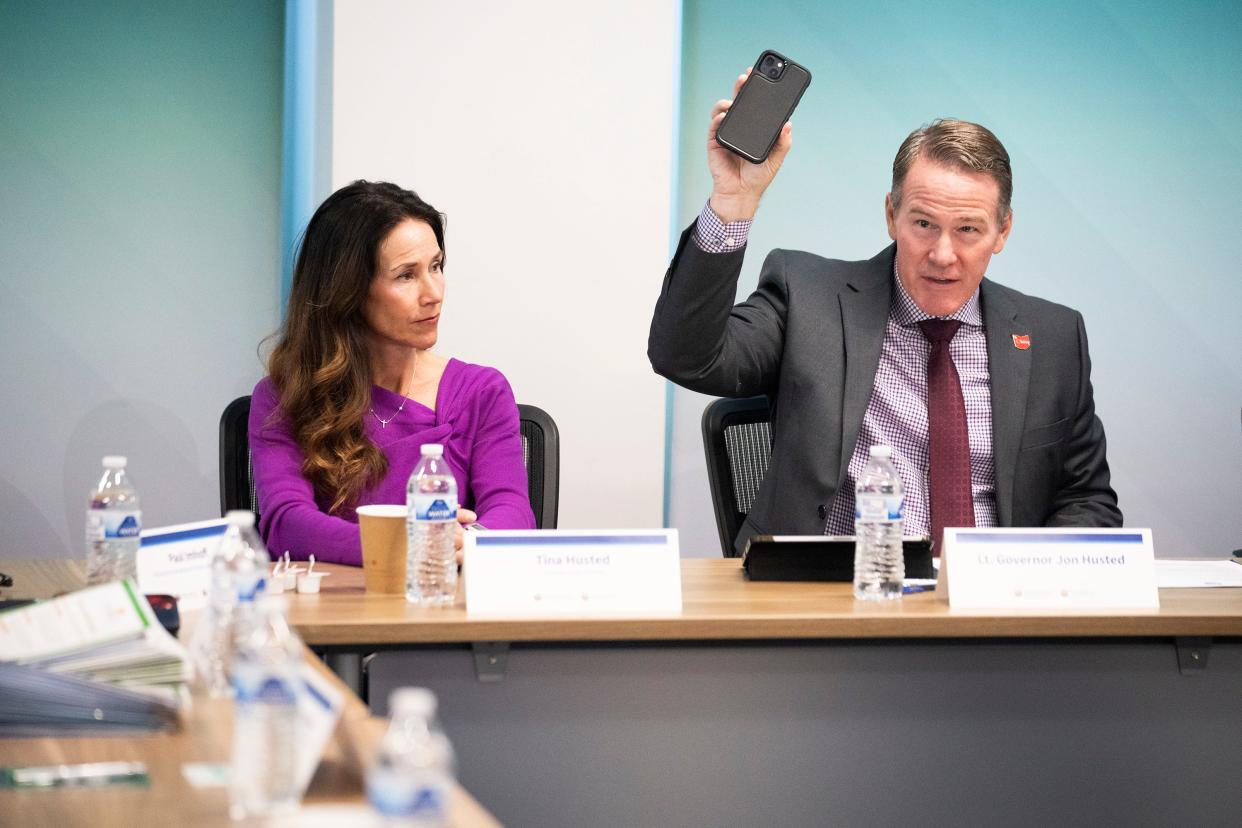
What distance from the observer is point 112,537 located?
183cm

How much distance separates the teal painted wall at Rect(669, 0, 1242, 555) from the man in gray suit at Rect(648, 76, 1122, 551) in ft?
4.63

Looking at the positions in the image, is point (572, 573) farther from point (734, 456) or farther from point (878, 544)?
point (734, 456)

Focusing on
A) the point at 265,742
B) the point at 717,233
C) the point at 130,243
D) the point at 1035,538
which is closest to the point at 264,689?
the point at 265,742

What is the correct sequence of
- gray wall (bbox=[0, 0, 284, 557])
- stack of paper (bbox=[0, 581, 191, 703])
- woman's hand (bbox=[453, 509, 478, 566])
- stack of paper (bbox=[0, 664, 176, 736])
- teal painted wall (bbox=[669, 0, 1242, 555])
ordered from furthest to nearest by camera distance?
teal painted wall (bbox=[669, 0, 1242, 555])
gray wall (bbox=[0, 0, 284, 557])
woman's hand (bbox=[453, 509, 478, 566])
stack of paper (bbox=[0, 581, 191, 703])
stack of paper (bbox=[0, 664, 176, 736])

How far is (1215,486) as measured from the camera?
4.18m

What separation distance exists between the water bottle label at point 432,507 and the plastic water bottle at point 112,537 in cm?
39

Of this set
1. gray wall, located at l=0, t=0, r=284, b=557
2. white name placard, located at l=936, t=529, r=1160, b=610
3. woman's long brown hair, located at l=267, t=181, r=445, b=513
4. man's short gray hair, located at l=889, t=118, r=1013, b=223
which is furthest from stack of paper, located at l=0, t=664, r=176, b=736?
gray wall, located at l=0, t=0, r=284, b=557

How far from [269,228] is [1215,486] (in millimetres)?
3083

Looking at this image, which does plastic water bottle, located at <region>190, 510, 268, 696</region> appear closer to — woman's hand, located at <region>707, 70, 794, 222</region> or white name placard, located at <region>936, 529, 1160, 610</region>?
white name placard, located at <region>936, 529, 1160, 610</region>

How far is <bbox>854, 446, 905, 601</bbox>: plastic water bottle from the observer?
6.44 feet

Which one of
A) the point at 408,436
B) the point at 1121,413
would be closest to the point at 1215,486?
the point at 1121,413

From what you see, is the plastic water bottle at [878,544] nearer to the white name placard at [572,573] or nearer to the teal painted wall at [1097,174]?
the white name placard at [572,573]

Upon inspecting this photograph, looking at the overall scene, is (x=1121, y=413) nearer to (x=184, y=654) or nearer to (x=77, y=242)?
(x=77, y=242)

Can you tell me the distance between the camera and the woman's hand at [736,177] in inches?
90.1
